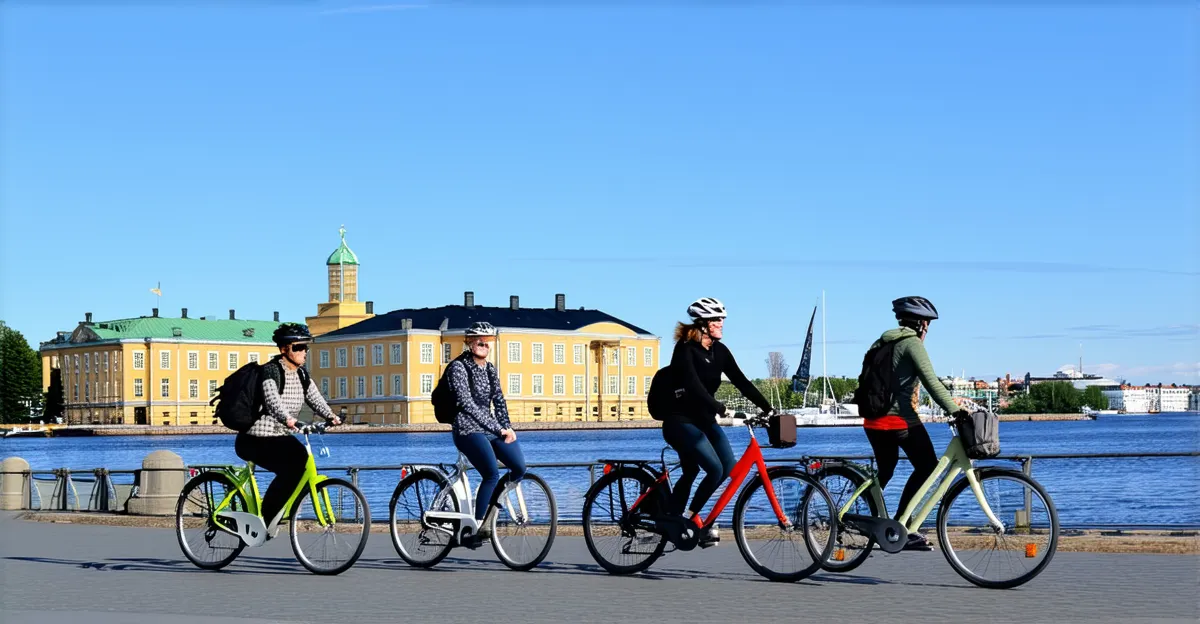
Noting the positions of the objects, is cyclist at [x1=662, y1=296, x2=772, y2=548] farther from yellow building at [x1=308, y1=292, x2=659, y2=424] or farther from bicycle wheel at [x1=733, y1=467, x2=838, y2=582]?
yellow building at [x1=308, y1=292, x2=659, y2=424]

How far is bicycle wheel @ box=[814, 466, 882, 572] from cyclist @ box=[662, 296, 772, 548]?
661 millimetres

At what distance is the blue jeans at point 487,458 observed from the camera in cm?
1188

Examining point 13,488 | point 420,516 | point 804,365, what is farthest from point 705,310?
point 804,365

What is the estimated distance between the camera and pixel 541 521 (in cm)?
1191

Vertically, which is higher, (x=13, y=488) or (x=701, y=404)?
(x=701, y=404)

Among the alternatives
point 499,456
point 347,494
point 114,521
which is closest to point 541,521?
point 499,456

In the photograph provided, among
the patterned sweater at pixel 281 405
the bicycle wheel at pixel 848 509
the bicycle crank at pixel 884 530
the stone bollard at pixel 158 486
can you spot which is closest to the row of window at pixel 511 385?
the stone bollard at pixel 158 486

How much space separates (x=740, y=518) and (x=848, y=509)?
0.76 metres

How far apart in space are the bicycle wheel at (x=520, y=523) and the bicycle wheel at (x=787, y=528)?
164cm

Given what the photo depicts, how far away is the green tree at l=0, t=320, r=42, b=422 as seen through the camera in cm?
13538

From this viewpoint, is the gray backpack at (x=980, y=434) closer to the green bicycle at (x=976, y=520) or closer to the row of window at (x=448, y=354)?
the green bicycle at (x=976, y=520)

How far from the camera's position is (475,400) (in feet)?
39.6

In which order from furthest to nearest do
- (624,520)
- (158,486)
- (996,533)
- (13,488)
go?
(13,488), (158,486), (624,520), (996,533)

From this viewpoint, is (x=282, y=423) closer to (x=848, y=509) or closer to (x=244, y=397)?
(x=244, y=397)
